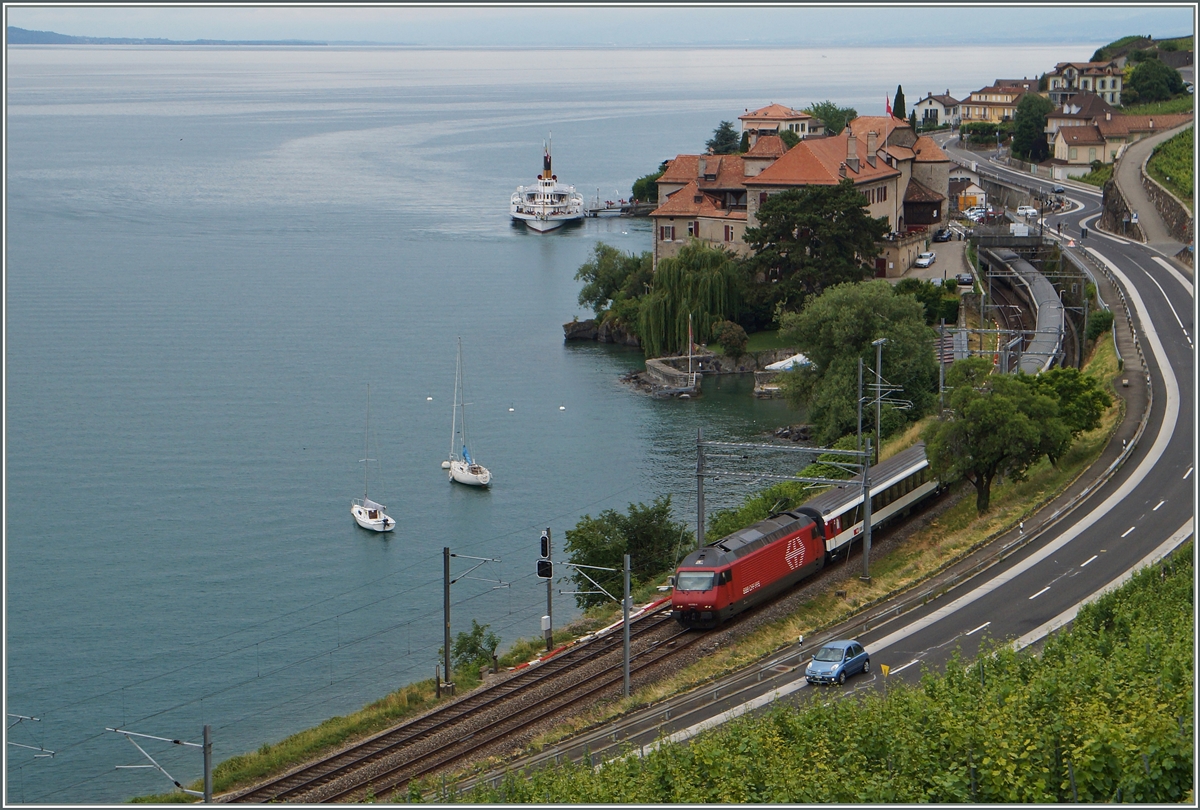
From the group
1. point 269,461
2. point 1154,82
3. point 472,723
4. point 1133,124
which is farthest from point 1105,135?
point 472,723

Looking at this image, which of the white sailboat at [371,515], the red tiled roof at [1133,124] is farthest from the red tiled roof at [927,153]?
the white sailboat at [371,515]

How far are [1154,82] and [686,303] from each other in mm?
70547

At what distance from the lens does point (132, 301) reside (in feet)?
294

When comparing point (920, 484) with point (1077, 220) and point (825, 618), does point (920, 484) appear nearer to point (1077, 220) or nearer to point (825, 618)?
point (825, 618)

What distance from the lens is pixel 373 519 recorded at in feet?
161

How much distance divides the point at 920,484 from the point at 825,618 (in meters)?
10.3

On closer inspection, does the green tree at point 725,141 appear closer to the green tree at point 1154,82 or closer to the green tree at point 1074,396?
the green tree at point 1154,82

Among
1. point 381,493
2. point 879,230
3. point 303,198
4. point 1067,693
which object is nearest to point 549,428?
point 381,493

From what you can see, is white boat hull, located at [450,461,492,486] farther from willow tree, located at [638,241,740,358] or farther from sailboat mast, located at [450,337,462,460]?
willow tree, located at [638,241,740,358]

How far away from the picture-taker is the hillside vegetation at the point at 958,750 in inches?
736

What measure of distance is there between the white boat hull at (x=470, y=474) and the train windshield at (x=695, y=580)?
73.4 feet

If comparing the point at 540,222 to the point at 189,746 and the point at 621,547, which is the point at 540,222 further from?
the point at 189,746

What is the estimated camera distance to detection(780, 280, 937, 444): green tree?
176 ft

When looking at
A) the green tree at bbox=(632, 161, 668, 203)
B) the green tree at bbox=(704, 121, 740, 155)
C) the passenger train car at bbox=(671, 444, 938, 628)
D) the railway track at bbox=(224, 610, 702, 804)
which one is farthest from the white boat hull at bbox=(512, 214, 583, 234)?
the railway track at bbox=(224, 610, 702, 804)
